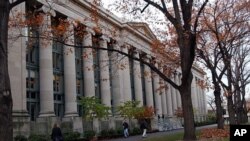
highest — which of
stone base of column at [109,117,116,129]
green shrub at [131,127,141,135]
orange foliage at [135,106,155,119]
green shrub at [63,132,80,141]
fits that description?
orange foliage at [135,106,155,119]

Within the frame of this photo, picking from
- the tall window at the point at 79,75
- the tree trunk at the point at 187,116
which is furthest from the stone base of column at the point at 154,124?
the tree trunk at the point at 187,116

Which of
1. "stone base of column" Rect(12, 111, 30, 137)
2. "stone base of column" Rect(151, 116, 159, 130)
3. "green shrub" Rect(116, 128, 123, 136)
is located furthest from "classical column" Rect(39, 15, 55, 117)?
"stone base of column" Rect(151, 116, 159, 130)

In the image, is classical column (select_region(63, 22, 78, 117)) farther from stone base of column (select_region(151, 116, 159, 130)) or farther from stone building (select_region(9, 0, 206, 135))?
stone base of column (select_region(151, 116, 159, 130))

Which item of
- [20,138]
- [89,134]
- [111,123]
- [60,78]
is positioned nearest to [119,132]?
[111,123]

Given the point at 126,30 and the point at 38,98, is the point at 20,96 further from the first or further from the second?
the point at 126,30

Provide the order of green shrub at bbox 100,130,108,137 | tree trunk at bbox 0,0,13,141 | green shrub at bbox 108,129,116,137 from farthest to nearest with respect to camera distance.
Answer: green shrub at bbox 108,129,116,137 → green shrub at bbox 100,130,108,137 → tree trunk at bbox 0,0,13,141

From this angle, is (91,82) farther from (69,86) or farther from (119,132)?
(119,132)

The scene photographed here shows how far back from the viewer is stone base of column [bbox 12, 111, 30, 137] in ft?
99.7

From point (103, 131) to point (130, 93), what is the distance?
17.1 meters

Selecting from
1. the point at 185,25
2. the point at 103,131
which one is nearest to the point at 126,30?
the point at 103,131

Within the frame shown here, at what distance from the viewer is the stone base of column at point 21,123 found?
3039cm

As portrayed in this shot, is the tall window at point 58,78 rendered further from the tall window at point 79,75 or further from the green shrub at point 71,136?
the green shrub at point 71,136

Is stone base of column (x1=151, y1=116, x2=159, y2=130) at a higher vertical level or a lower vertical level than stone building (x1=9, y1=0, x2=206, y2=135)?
lower

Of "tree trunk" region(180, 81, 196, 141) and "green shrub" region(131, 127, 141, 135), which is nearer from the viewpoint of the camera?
"tree trunk" region(180, 81, 196, 141)
